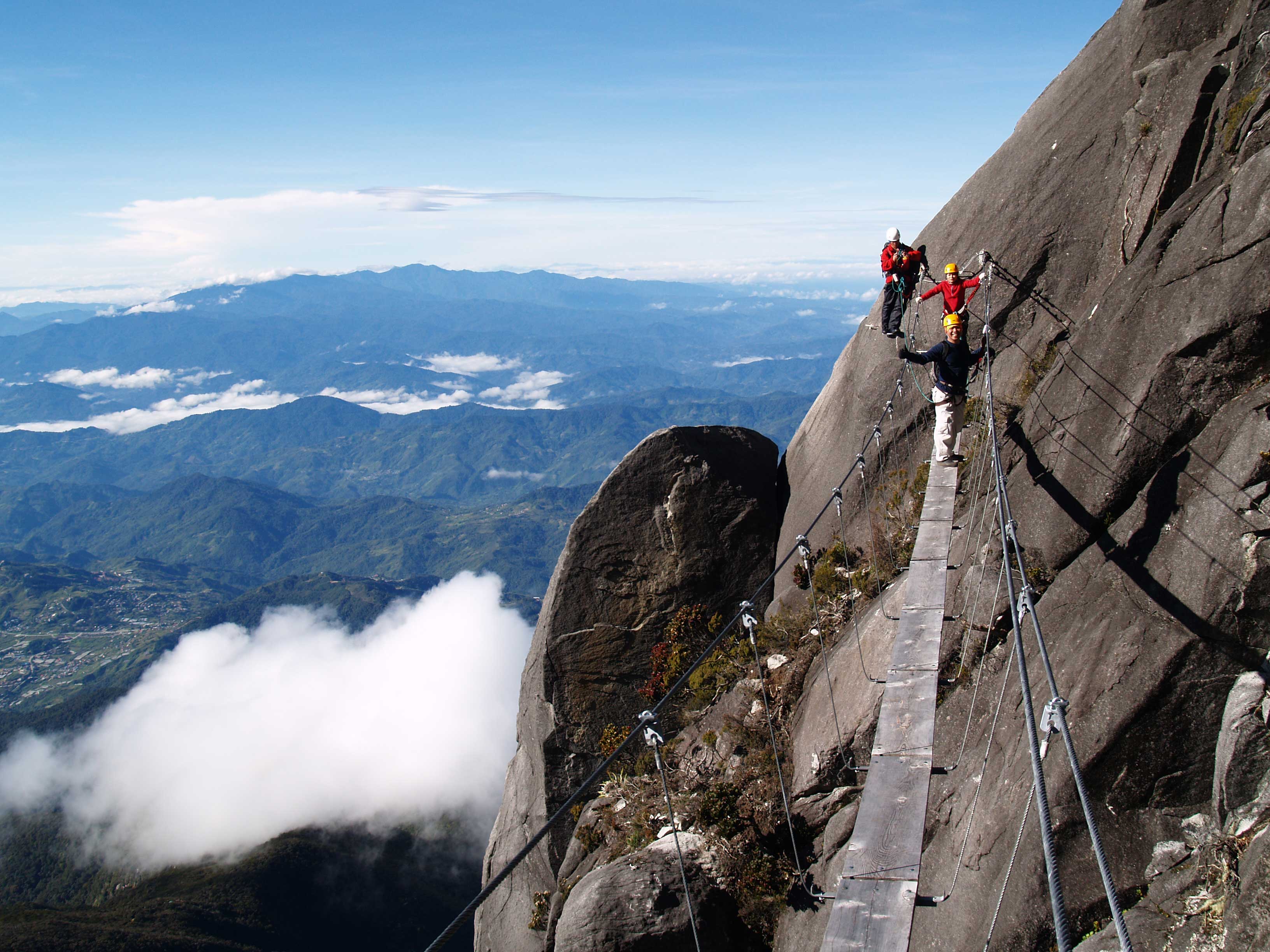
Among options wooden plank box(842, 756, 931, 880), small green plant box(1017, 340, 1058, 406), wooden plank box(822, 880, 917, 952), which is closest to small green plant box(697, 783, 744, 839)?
wooden plank box(842, 756, 931, 880)

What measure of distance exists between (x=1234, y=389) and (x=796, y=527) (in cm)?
1328

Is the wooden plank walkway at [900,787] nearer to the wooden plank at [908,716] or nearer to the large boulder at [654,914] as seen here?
the wooden plank at [908,716]

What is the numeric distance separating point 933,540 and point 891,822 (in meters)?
6.34

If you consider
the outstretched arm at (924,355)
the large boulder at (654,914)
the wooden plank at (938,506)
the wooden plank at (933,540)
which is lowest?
the large boulder at (654,914)

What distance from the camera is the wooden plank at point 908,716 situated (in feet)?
33.1

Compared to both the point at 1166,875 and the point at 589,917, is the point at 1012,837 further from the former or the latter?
the point at 589,917

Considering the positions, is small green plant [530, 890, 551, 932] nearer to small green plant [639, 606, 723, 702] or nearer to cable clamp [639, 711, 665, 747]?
small green plant [639, 606, 723, 702]

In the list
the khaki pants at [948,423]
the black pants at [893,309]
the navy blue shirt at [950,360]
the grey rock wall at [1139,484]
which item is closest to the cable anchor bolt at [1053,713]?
the grey rock wall at [1139,484]

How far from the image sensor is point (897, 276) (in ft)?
64.2

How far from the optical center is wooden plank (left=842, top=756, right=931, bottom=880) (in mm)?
8375

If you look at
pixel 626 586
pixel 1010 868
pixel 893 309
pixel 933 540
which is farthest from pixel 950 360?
pixel 626 586

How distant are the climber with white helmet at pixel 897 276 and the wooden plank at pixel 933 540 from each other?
6955 millimetres

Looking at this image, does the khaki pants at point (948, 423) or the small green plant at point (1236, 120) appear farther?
the khaki pants at point (948, 423)

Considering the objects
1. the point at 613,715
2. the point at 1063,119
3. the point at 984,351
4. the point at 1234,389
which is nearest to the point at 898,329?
the point at 984,351
